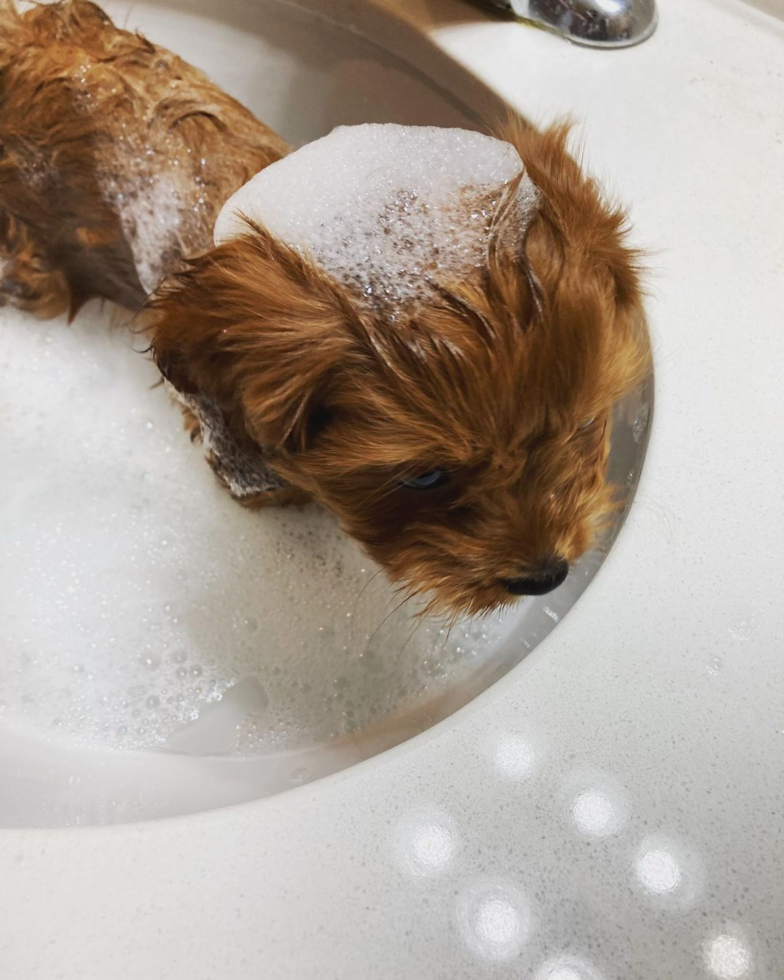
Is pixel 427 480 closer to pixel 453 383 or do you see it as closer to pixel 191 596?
pixel 453 383

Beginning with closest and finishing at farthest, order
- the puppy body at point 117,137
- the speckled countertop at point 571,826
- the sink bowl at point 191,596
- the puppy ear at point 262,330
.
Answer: the speckled countertop at point 571,826 → the puppy ear at point 262,330 → the sink bowl at point 191,596 → the puppy body at point 117,137

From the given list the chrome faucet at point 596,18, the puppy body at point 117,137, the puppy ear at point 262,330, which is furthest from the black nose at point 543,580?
the chrome faucet at point 596,18

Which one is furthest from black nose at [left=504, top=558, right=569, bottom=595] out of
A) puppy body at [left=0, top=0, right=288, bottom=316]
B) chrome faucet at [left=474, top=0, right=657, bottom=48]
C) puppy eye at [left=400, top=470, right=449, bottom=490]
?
chrome faucet at [left=474, top=0, right=657, bottom=48]

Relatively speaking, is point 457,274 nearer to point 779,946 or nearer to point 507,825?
point 507,825

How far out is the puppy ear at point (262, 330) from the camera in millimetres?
789

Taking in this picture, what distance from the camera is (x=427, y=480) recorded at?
87cm

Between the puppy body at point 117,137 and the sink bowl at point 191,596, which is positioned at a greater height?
the puppy body at point 117,137

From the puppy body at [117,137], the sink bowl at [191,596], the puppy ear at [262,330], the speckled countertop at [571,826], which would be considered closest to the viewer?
the speckled countertop at [571,826]

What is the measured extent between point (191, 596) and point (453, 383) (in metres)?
0.82

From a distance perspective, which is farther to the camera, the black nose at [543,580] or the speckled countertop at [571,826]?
the black nose at [543,580]

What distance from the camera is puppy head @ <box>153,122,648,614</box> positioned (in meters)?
0.77

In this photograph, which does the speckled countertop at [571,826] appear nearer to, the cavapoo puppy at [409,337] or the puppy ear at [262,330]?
the cavapoo puppy at [409,337]

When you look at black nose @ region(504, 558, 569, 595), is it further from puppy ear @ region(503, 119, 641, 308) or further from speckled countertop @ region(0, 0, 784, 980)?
puppy ear @ region(503, 119, 641, 308)

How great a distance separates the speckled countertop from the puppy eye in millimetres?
215
